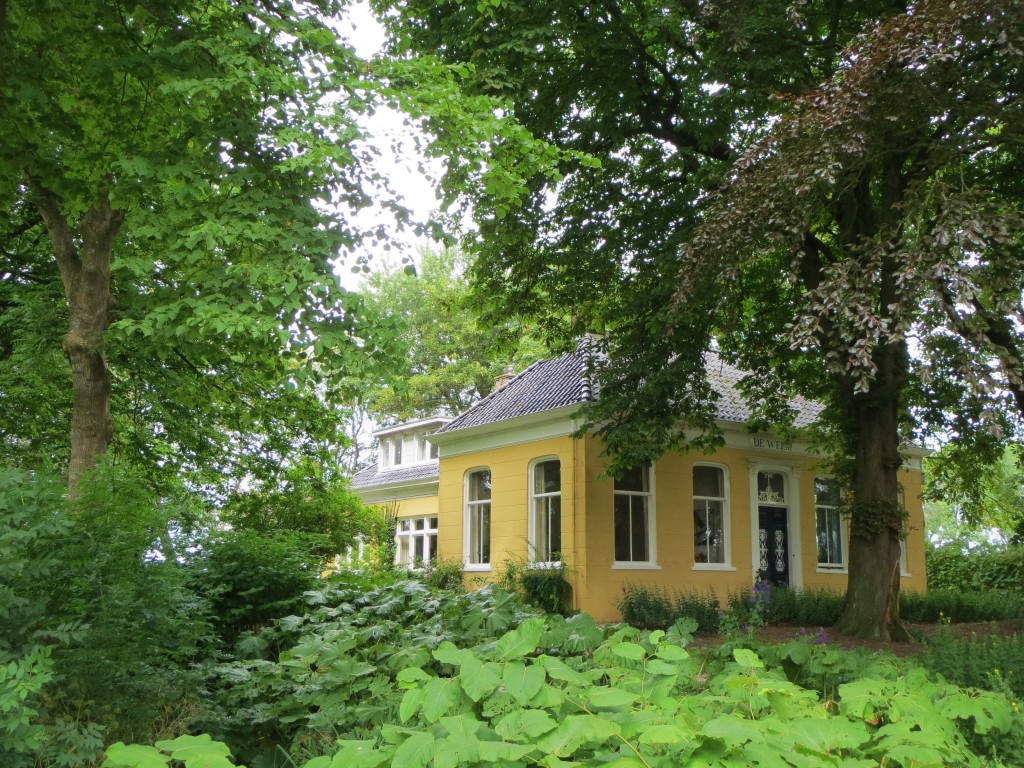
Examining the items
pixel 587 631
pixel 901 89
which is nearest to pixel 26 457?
pixel 587 631

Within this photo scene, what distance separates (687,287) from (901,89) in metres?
2.83

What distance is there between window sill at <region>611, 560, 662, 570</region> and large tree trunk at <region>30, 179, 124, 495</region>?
10.6 m

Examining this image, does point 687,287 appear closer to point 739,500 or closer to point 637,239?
point 637,239

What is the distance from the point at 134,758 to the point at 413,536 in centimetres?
2507

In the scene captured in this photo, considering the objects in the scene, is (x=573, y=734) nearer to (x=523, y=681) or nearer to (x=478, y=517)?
(x=523, y=681)

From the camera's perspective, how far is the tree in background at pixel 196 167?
7195 millimetres

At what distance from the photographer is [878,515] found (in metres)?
12.8

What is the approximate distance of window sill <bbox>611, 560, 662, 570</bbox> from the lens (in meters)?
17.7

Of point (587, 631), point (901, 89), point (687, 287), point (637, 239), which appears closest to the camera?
point (587, 631)

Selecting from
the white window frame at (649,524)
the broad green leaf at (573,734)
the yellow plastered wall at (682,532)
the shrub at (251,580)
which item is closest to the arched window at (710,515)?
the yellow plastered wall at (682,532)

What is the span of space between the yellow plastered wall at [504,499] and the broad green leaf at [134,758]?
1536 centimetres

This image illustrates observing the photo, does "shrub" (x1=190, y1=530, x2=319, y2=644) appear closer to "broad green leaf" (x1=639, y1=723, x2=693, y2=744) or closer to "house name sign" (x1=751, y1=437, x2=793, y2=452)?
"broad green leaf" (x1=639, y1=723, x2=693, y2=744)

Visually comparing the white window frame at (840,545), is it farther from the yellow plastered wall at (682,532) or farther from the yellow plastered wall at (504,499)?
the yellow plastered wall at (504,499)

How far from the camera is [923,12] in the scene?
26.1 feet
